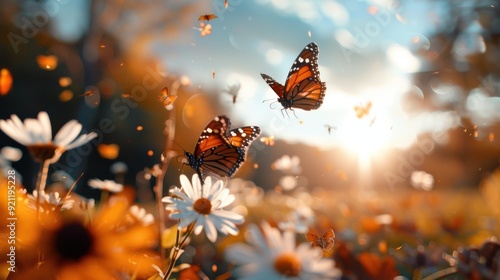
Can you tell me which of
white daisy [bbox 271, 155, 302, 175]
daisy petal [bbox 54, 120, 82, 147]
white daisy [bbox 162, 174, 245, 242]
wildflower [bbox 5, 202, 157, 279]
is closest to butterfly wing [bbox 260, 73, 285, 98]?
white daisy [bbox 271, 155, 302, 175]

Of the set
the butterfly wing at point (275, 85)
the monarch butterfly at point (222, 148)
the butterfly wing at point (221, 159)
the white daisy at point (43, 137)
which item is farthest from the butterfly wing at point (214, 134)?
the white daisy at point (43, 137)

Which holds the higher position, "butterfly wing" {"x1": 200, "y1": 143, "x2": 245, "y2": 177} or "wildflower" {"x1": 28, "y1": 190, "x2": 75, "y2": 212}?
"wildflower" {"x1": 28, "y1": 190, "x2": 75, "y2": 212}

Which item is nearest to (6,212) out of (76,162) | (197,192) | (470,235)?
(197,192)

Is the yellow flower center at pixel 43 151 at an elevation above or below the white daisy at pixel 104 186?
above

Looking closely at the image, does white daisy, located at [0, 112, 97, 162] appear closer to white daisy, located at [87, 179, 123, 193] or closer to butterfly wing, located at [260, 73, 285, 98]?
butterfly wing, located at [260, 73, 285, 98]

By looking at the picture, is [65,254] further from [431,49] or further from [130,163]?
[431,49]

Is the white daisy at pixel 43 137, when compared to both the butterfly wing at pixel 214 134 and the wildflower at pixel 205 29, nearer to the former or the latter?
the butterfly wing at pixel 214 134
